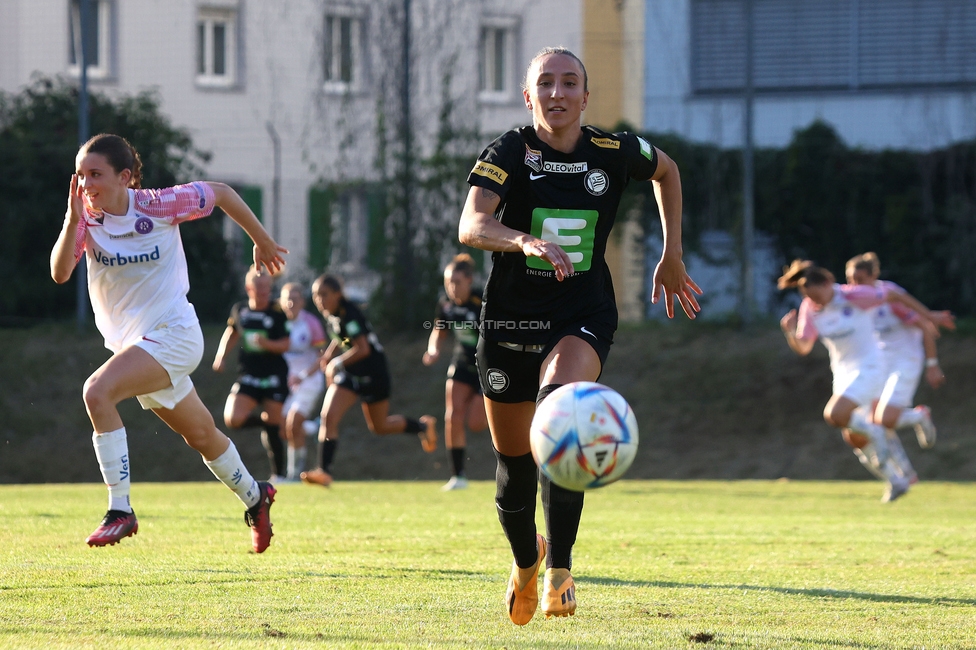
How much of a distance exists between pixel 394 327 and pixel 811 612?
13845 millimetres

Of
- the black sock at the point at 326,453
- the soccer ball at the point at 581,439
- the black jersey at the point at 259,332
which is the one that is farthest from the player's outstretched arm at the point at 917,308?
the soccer ball at the point at 581,439

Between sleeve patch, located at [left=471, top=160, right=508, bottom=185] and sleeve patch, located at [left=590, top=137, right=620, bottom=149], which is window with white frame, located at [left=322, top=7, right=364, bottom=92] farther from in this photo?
sleeve patch, located at [left=471, top=160, right=508, bottom=185]

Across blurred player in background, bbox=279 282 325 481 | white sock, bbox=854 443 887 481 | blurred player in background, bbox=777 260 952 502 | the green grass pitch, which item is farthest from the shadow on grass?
blurred player in background, bbox=279 282 325 481

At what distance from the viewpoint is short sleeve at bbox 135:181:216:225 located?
678 cm

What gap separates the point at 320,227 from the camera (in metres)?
18.8

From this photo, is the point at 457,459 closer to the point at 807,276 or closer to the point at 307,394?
the point at 307,394

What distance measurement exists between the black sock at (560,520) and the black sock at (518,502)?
213 mm

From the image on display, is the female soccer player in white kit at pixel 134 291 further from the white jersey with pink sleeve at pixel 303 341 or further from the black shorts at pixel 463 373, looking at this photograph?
the white jersey with pink sleeve at pixel 303 341

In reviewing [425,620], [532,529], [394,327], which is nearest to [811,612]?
[532,529]

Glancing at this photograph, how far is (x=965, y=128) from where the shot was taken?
18.3 meters

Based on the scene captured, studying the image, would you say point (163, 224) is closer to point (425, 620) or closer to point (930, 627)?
point (425, 620)

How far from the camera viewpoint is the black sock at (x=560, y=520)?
518 centimetres

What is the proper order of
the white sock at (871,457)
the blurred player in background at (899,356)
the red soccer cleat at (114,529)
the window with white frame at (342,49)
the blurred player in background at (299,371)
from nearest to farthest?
the red soccer cleat at (114,529)
the white sock at (871,457)
the blurred player in background at (899,356)
the blurred player in background at (299,371)
the window with white frame at (342,49)

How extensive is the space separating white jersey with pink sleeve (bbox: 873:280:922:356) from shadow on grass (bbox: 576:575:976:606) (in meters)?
8.37
